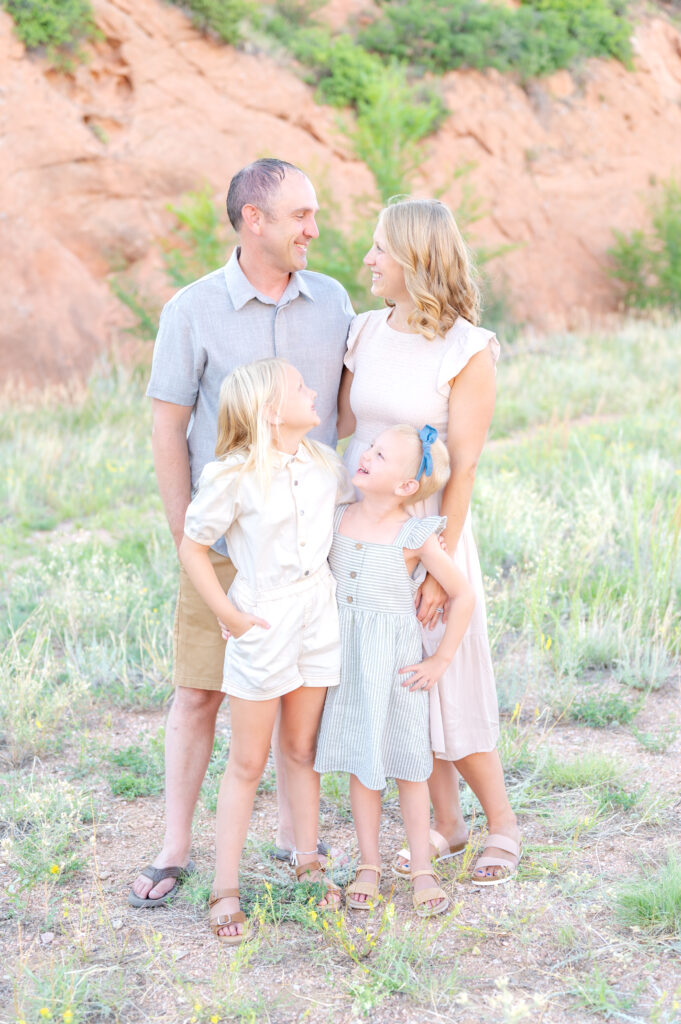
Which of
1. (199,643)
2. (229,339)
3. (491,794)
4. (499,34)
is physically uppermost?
(499,34)

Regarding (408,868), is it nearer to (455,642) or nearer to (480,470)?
(455,642)

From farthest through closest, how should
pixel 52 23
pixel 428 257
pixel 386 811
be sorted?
pixel 52 23 < pixel 386 811 < pixel 428 257

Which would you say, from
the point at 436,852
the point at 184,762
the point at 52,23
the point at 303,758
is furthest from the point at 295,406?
the point at 52,23

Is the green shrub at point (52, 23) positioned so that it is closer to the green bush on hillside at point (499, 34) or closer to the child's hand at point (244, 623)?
the green bush on hillside at point (499, 34)

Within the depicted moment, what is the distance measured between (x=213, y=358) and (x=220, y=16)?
1227 cm

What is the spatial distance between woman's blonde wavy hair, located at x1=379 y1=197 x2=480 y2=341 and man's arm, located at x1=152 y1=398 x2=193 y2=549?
30.2 inches

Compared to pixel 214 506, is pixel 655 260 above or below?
above

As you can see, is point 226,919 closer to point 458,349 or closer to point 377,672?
point 377,672

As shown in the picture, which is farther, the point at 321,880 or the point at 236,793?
the point at 321,880

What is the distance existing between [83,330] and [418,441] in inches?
367

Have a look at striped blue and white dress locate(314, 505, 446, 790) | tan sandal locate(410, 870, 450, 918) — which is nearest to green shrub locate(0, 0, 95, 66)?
striped blue and white dress locate(314, 505, 446, 790)

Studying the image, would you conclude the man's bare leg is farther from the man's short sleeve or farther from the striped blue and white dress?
the man's short sleeve

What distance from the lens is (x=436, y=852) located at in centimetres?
304

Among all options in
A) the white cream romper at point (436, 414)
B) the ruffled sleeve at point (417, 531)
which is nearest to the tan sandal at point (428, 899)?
the white cream romper at point (436, 414)
